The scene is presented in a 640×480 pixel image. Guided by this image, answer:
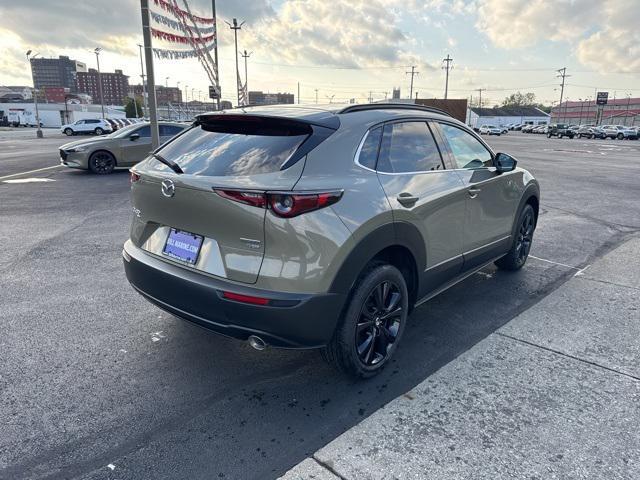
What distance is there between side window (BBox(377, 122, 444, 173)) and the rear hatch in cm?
55

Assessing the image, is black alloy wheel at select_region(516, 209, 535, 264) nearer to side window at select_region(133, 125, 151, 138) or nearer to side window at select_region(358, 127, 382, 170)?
side window at select_region(358, 127, 382, 170)

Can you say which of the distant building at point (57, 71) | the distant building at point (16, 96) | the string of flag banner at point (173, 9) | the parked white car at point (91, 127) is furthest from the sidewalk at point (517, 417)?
the distant building at point (57, 71)

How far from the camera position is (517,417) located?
272 cm

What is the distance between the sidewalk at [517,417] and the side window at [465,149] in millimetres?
1437

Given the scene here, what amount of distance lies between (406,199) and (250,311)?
4.22ft

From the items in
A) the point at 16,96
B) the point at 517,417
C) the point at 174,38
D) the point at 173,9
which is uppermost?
the point at 16,96

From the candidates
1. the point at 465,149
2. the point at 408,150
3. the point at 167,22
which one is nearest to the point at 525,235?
the point at 465,149

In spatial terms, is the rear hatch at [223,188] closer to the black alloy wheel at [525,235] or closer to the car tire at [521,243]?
the car tire at [521,243]

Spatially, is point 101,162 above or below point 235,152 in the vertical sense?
below

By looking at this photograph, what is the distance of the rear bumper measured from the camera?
2.53 meters

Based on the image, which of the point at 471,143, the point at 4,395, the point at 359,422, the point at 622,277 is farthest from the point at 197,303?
the point at 622,277

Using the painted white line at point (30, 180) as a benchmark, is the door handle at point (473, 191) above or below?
above

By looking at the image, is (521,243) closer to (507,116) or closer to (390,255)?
(390,255)

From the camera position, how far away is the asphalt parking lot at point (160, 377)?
2410 mm
